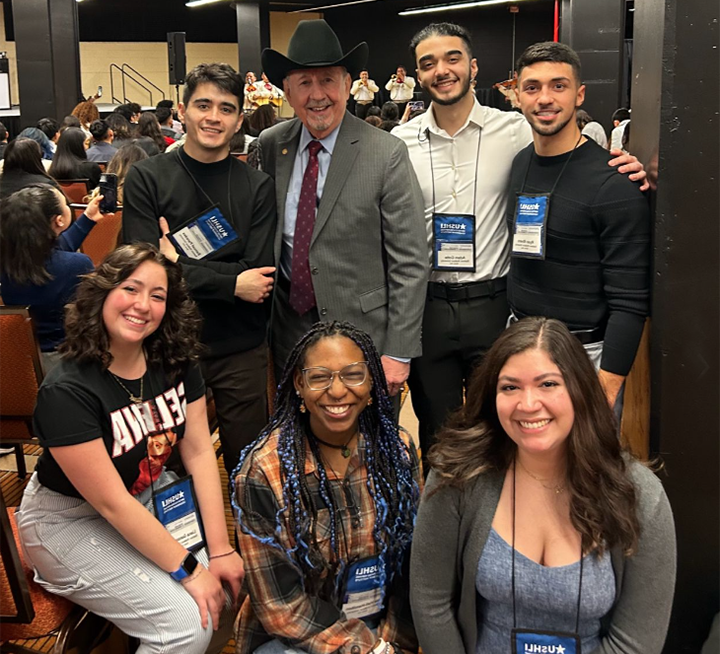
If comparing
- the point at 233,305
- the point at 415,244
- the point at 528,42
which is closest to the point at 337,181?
the point at 415,244

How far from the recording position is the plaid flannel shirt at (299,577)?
69.7 inches

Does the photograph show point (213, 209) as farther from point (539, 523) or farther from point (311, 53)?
point (539, 523)

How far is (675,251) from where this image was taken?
2.02 meters

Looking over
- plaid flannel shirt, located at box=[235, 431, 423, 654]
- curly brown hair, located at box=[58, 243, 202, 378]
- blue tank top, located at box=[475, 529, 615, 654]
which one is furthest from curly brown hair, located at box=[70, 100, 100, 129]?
blue tank top, located at box=[475, 529, 615, 654]

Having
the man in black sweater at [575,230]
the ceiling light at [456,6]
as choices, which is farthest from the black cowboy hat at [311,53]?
the ceiling light at [456,6]

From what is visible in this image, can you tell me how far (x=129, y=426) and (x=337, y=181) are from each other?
92cm

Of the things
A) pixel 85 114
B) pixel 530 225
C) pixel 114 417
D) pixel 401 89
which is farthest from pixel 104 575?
pixel 401 89

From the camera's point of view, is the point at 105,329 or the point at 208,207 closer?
the point at 105,329

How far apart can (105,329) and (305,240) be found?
69 centimetres

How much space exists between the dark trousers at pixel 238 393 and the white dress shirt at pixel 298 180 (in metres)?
0.30

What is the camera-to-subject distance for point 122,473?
6.45ft

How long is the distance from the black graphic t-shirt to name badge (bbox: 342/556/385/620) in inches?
22.5

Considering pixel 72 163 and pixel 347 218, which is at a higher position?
pixel 72 163

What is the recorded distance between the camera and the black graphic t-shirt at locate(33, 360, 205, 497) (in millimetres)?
1854
